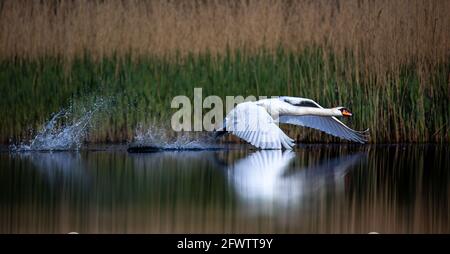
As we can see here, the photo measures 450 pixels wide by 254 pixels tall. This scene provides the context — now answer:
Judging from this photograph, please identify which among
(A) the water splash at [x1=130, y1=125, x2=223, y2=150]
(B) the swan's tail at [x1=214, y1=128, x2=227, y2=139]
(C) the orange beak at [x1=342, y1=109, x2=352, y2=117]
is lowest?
(A) the water splash at [x1=130, y1=125, x2=223, y2=150]

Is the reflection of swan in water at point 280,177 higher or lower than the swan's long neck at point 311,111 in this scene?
lower

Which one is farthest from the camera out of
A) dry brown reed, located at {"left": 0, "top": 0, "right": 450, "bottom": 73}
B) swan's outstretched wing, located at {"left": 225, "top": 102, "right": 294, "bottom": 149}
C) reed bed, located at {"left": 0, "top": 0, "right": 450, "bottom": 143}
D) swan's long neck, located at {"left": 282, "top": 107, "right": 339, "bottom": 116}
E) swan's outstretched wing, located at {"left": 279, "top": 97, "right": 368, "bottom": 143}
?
dry brown reed, located at {"left": 0, "top": 0, "right": 450, "bottom": 73}

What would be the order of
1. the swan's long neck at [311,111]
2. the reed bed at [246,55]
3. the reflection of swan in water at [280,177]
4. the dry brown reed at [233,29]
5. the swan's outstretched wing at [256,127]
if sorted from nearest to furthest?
the reflection of swan in water at [280,177]
the swan's outstretched wing at [256,127]
the swan's long neck at [311,111]
the reed bed at [246,55]
the dry brown reed at [233,29]

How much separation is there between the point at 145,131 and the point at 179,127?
17.0 inches

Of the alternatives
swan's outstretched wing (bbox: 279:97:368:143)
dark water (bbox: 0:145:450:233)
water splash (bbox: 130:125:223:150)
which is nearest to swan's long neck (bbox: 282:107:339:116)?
swan's outstretched wing (bbox: 279:97:368:143)

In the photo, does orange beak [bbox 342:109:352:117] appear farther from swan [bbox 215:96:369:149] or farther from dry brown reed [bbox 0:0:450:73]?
dry brown reed [bbox 0:0:450:73]

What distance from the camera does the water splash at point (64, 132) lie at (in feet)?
40.4

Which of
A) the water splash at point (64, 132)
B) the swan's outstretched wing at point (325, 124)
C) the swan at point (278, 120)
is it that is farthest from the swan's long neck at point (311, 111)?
the water splash at point (64, 132)

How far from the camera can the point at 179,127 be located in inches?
506

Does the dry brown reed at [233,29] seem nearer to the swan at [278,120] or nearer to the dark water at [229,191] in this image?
the swan at [278,120]

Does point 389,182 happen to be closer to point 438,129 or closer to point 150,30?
point 438,129

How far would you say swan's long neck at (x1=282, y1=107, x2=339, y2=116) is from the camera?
12312 mm
